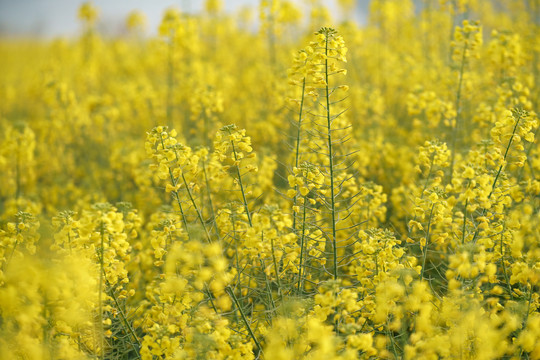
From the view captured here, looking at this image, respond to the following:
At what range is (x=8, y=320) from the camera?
2.81m

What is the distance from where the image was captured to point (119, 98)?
8945mm

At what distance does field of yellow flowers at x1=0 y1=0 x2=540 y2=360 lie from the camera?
256cm

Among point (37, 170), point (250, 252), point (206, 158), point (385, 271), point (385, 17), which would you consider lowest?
point (37, 170)

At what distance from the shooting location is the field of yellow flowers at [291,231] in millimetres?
2559

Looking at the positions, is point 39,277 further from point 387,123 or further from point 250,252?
point 387,123

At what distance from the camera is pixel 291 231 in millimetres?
3373

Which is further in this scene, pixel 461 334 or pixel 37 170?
pixel 37 170

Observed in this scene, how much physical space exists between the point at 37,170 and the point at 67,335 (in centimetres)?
548

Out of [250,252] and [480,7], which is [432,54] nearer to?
[480,7]

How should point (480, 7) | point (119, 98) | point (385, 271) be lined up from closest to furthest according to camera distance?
point (385, 271) < point (119, 98) < point (480, 7)

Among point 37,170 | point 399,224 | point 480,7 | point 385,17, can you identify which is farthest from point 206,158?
point 480,7

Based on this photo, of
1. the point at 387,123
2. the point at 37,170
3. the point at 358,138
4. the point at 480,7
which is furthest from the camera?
the point at 480,7

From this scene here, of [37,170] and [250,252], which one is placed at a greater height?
[250,252]

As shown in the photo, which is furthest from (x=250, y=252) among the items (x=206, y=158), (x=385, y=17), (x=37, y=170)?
(x=385, y=17)
